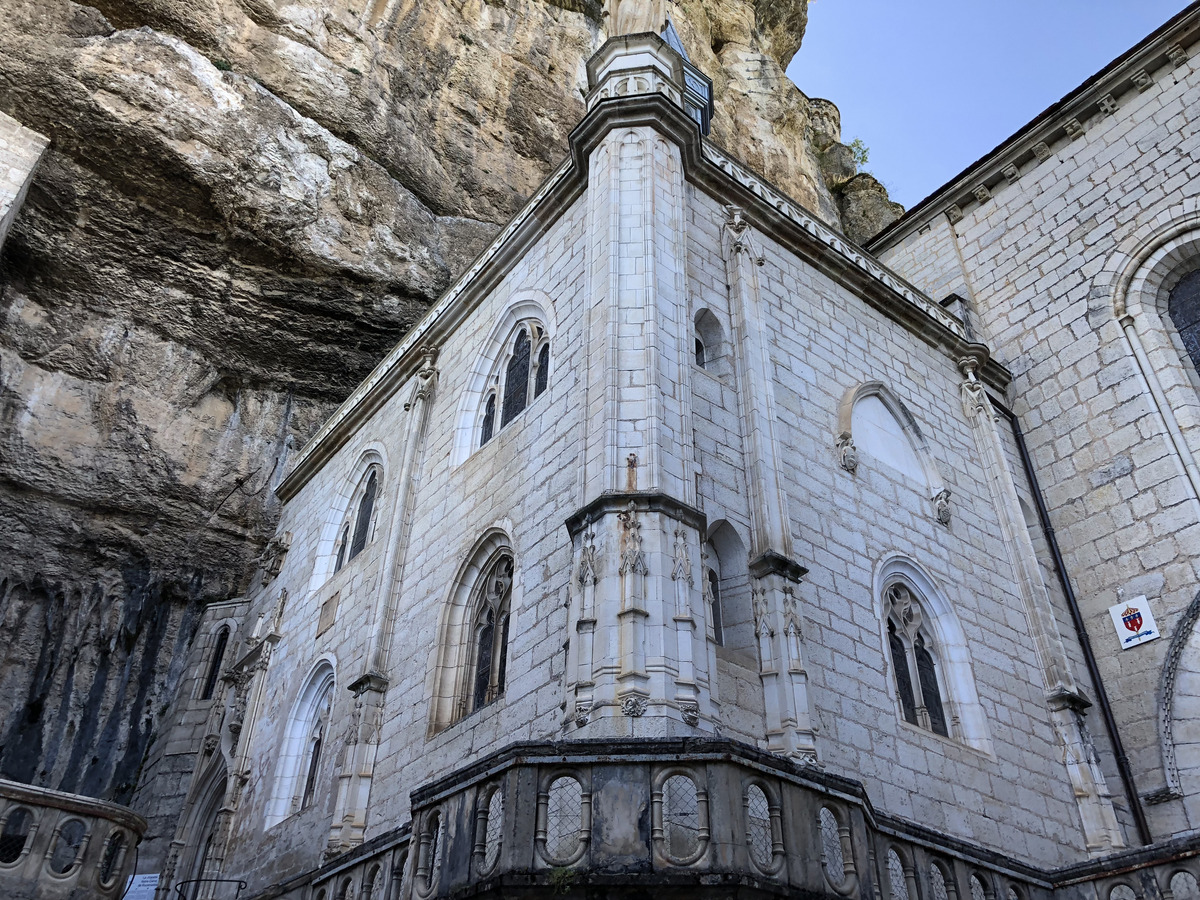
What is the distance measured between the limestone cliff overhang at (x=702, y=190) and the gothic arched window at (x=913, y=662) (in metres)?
A: 4.81

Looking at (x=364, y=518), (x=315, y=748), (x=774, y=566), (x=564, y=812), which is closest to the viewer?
(x=564, y=812)

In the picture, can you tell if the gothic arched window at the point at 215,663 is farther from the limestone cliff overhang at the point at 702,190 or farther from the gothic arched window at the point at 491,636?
the gothic arched window at the point at 491,636

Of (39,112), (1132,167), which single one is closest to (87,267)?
(39,112)

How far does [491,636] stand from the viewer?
1083 cm

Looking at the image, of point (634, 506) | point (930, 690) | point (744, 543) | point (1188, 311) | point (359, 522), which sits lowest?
point (930, 690)

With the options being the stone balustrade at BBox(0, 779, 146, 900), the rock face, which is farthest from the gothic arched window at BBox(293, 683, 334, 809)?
the rock face

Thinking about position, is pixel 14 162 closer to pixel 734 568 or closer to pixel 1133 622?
pixel 734 568

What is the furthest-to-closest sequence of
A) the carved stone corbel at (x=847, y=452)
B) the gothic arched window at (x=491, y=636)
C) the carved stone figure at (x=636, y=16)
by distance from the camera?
the carved stone figure at (x=636, y=16) → the carved stone corbel at (x=847, y=452) → the gothic arched window at (x=491, y=636)

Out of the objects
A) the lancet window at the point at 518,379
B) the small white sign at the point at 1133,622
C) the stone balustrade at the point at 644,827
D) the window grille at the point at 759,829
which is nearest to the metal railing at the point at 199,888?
the lancet window at the point at 518,379

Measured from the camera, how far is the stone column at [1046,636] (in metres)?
11.0

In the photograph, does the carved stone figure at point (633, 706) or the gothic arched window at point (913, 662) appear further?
the gothic arched window at point (913, 662)

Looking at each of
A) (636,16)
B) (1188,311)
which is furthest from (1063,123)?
(636,16)

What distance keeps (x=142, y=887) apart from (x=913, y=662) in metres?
13.4

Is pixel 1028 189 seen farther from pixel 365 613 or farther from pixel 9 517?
pixel 9 517
